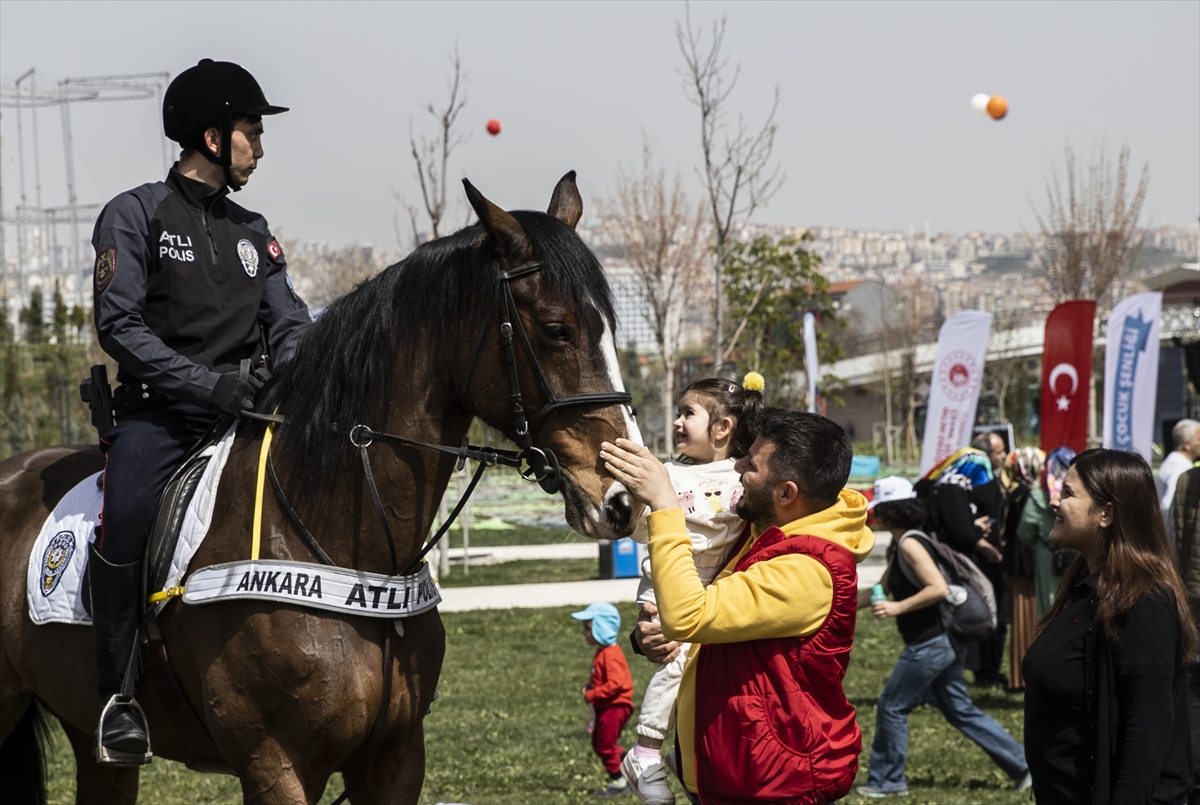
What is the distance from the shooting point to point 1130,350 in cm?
1161

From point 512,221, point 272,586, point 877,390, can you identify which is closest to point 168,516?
point 272,586

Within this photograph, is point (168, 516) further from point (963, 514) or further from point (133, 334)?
point (963, 514)

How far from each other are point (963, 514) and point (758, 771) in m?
6.10

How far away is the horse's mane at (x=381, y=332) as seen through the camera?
10.2ft

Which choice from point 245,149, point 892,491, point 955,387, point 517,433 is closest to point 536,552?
point 955,387

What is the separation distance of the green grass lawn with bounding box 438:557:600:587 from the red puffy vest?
41.2 feet

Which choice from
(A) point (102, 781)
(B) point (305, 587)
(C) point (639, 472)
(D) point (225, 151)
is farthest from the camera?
(A) point (102, 781)

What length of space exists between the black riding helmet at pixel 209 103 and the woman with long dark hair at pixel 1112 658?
9.43ft

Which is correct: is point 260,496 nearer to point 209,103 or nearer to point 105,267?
point 105,267

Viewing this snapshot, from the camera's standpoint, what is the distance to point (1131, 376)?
11.5 m

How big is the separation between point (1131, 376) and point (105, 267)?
1051 cm

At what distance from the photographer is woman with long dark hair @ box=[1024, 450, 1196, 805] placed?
3.22m

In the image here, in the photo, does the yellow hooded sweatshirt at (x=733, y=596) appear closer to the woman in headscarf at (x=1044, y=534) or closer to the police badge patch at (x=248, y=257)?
the police badge patch at (x=248, y=257)

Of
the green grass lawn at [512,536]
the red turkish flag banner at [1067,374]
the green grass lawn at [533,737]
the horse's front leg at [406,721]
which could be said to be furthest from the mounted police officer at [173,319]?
the green grass lawn at [512,536]
